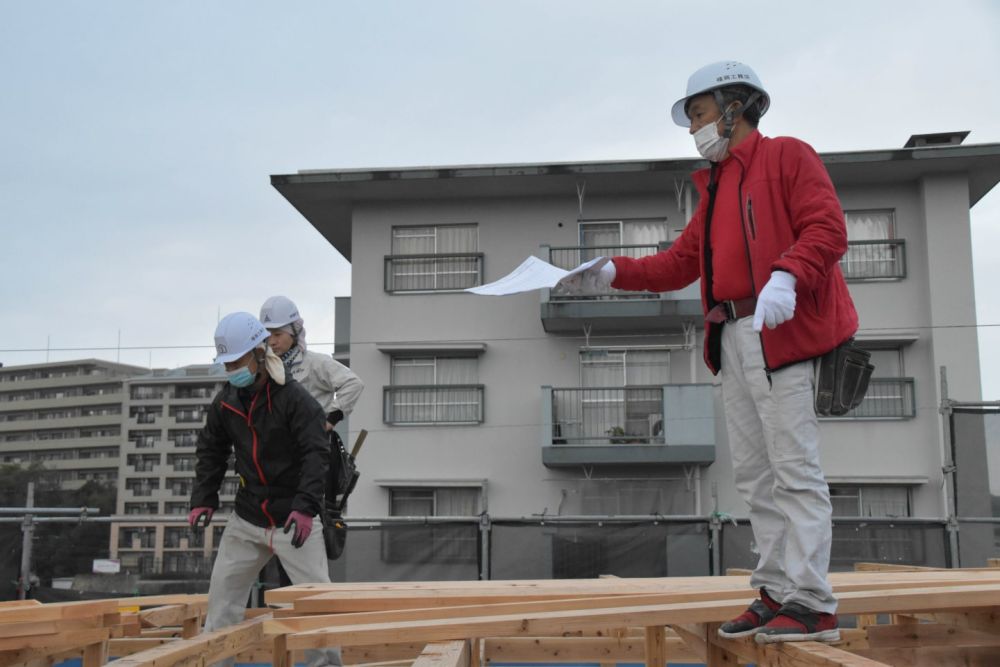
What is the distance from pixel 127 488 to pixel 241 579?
98.0 m

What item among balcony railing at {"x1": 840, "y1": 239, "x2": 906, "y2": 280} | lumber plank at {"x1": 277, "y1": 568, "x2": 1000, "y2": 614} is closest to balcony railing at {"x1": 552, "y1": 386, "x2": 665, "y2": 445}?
balcony railing at {"x1": 840, "y1": 239, "x2": 906, "y2": 280}

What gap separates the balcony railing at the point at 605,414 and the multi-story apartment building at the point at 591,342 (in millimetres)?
49

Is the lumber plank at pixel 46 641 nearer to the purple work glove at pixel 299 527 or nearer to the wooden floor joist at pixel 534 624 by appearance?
the wooden floor joist at pixel 534 624

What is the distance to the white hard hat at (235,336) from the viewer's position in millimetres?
4770

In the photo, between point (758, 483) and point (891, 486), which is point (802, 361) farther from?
point (891, 486)

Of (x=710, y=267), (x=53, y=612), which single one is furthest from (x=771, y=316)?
(x=53, y=612)

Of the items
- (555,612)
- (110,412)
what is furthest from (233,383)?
(110,412)

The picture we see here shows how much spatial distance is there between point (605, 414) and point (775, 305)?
59.5ft

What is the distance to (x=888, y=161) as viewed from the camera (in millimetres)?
20500

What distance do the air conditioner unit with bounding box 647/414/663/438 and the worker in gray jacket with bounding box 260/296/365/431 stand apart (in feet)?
48.4

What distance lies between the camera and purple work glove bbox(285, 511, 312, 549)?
4625 mm

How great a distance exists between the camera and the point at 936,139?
856 inches

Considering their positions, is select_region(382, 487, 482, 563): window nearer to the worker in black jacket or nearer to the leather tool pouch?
the leather tool pouch

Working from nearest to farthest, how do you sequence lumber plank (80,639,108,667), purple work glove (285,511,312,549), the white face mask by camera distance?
1. the white face mask
2. lumber plank (80,639,108,667)
3. purple work glove (285,511,312,549)
